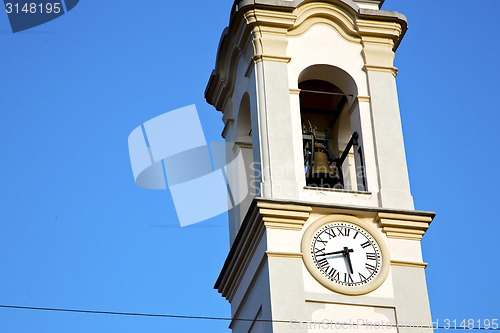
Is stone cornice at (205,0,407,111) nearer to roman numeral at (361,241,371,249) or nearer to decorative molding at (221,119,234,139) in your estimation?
decorative molding at (221,119,234,139)

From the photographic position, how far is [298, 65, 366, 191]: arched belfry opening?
77.5ft

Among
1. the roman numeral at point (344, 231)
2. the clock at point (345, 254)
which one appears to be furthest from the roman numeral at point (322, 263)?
the roman numeral at point (344, 231)

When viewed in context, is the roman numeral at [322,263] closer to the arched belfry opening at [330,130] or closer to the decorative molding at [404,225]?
the decorative molding at [404,225]

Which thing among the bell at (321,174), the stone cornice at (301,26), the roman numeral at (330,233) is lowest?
the roman numeral at (330,233)

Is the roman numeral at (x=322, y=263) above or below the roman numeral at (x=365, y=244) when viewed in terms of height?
below

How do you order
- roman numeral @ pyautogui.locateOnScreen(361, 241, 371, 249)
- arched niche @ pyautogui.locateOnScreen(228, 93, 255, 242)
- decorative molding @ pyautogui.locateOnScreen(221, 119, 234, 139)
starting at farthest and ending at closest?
decorative molding @ pyautogui.locateOnScreen(221, 119, 234, 139)
arched niche @ pyautogui.locateOnScreen(228, 93, 255, 242)
roman numeral @ pyautogui.locateOnScreen(361, 241, 371, 249)

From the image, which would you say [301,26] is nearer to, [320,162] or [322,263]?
[320,162]

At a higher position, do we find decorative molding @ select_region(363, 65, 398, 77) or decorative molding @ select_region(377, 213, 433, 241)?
decorative molding @ select_region(363, 65, 398, 77)

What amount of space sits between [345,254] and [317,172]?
7.10ft

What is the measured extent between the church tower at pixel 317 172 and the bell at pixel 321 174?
0.02 m

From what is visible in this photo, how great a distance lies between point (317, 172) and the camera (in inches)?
931

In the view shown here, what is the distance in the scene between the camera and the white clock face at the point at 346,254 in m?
21.8

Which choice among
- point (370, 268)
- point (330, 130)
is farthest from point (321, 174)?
point (370, 268)

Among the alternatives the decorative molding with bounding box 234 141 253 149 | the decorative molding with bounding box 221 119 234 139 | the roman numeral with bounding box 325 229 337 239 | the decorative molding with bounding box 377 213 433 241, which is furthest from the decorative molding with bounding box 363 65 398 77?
the roman numeral with bounding box 325 229 337 239
